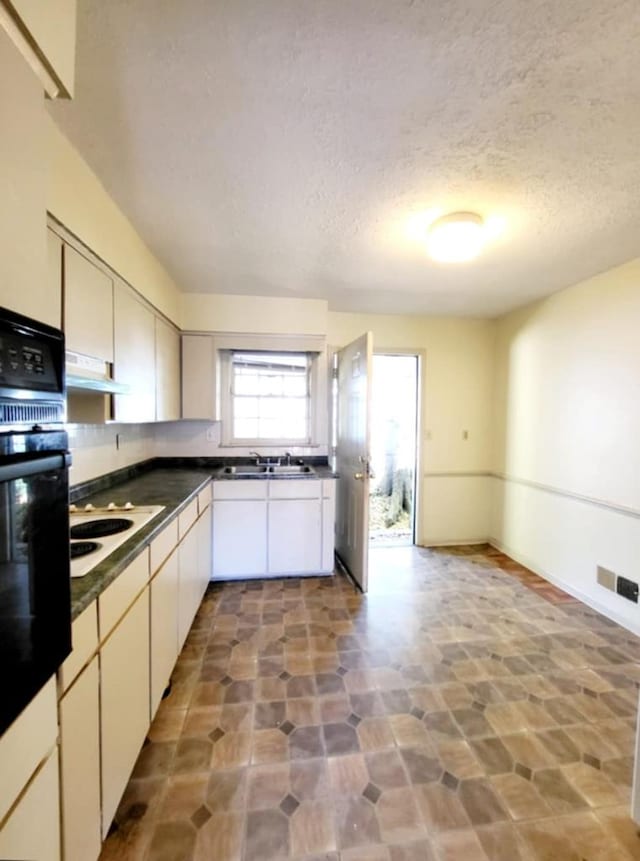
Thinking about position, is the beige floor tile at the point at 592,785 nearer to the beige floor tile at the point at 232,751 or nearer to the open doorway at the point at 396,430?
the beige floor tile at the point at 232,751

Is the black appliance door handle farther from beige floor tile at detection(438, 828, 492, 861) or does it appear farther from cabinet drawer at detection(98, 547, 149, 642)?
beige floor tile at detection(438, 828, 492, 861)

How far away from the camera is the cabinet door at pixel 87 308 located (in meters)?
1.43

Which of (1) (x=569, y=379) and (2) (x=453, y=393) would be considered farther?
(2) (x=453, y=393)

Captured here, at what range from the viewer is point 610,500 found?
8.50 ft

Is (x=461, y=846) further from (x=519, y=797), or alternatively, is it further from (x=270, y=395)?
(x=270, y=395)

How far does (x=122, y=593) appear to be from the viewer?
1233 millimetres

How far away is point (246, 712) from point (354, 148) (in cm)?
252

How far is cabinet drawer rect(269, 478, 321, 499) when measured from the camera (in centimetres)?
303

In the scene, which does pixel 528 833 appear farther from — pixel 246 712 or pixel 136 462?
pixel 136 462

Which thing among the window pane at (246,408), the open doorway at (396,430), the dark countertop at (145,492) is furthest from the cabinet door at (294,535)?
the open doorway at (396,430)

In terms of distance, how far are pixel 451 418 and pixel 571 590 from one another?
72.9 inches

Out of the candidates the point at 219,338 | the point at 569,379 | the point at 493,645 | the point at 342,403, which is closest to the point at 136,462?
Answer: the point at 219,338

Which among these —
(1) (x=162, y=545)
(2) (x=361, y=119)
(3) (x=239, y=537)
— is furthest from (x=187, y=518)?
(2) (x=361, y=119)

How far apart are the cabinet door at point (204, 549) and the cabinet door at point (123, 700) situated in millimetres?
1063
